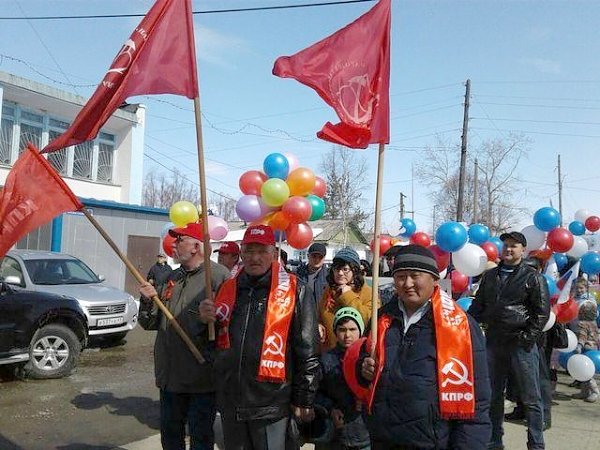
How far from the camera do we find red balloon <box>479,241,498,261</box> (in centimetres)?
761

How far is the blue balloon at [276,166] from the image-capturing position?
19.9ft

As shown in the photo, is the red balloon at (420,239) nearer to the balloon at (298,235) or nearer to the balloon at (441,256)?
the balloon at (441,256)

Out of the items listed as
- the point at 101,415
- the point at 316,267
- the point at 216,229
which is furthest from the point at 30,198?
the point at 101,415

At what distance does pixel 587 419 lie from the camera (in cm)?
648

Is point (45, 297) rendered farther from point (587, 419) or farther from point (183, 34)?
point (587, 419)

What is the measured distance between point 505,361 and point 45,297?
6235mm

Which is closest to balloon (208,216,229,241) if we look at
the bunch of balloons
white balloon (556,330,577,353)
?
the bunch of balloons

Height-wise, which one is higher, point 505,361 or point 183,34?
point 183,34

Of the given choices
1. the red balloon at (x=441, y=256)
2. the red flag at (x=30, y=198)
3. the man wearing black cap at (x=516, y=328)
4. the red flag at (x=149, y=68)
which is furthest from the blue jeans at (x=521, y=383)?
the red flag at (x=30, y=198)

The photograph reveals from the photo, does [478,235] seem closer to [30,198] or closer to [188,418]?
[188,418]

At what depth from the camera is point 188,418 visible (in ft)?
13.0

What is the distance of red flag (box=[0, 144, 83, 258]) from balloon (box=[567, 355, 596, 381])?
21.2ft

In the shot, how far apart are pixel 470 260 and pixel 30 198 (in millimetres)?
4844

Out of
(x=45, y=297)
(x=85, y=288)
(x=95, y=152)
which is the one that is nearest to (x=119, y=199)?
(x=95, y=152)
